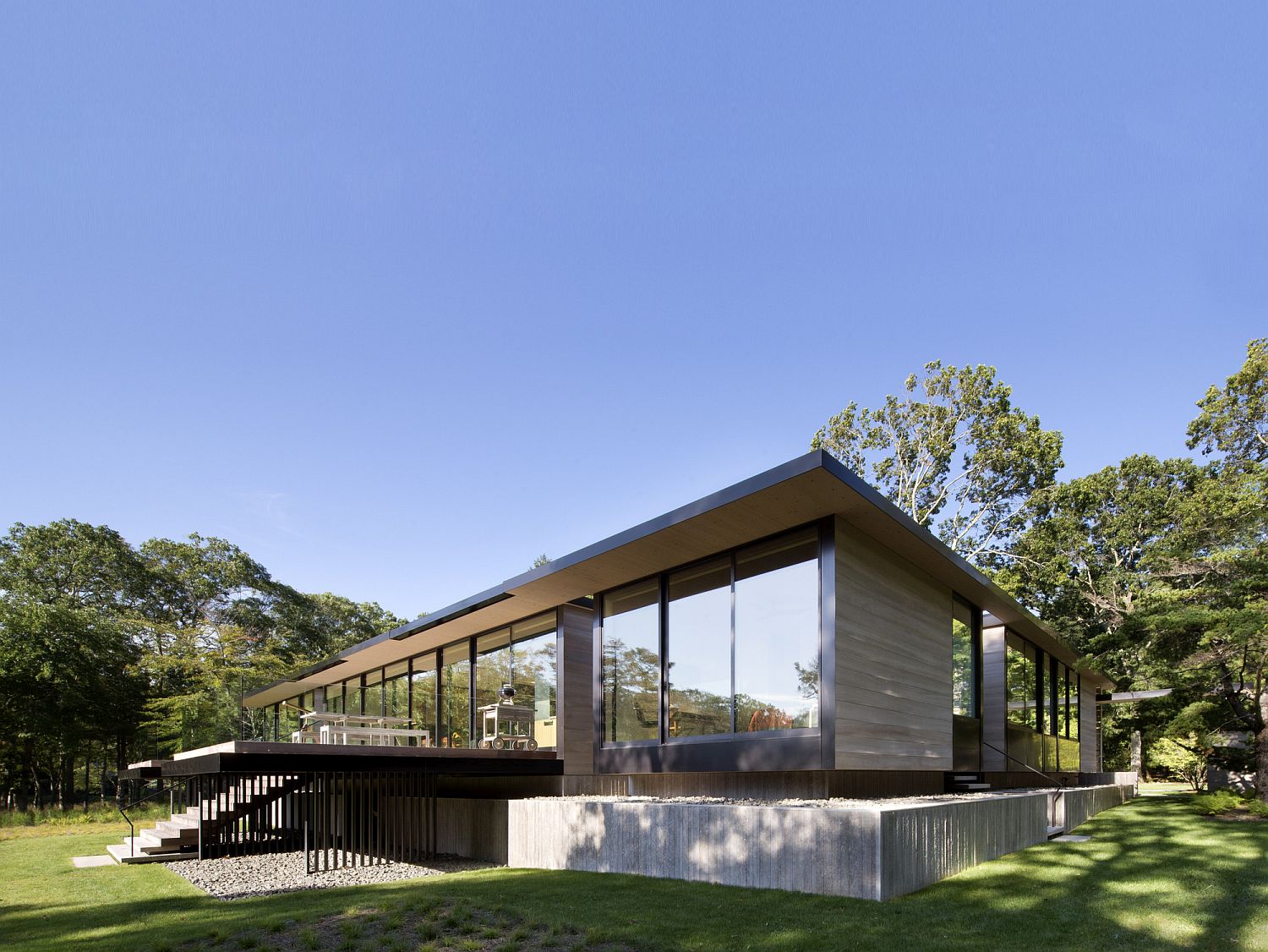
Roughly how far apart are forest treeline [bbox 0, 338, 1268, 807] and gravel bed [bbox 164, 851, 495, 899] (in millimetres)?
17116

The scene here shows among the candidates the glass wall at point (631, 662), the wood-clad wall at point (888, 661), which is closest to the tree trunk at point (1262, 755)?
the wood-clad wall at point (888, 661)

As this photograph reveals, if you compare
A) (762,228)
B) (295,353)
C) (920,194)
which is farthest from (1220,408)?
(295,353)

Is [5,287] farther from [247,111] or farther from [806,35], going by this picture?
[806,35]

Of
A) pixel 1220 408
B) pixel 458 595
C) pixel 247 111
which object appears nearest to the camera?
pixel 247 111

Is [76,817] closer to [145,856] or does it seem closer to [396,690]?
[396,690]

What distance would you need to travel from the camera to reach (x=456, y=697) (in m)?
15.9

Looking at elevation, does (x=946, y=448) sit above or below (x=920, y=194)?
below

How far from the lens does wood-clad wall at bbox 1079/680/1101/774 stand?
70.2 feet

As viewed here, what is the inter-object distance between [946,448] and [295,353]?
22.0 meters

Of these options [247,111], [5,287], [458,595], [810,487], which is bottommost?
[458,595]

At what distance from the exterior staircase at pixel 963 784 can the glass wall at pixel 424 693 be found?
9780 mm

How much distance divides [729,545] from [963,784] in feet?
19.6

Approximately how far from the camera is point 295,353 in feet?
67.7

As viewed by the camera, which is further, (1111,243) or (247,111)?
(1111,243)
